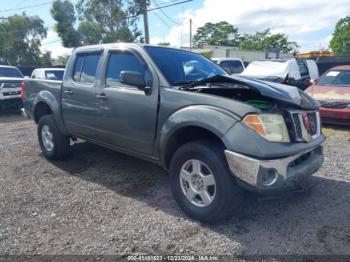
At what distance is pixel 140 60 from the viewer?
13.1 feet

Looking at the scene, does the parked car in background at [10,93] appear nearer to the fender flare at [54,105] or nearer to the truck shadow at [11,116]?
the truck shadow at [11,116]

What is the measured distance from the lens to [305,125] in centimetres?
331

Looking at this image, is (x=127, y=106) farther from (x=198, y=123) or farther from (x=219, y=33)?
(x=219, y=33)

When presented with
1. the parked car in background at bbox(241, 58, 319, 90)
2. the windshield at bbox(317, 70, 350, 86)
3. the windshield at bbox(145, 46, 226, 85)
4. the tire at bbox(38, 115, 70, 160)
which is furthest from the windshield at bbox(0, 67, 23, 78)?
the windshield at bbox(317, 70, 350, 86)

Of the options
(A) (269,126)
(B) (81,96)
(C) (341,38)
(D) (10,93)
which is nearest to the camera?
(A) (269,126)

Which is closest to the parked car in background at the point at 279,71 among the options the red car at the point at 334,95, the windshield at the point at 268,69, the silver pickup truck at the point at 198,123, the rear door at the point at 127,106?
the windshield at the point at 268,69

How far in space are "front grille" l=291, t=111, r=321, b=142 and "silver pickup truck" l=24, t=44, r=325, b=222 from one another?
0.01 metres

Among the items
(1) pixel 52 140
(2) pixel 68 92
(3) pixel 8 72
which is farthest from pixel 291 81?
(3) pixel 8 72

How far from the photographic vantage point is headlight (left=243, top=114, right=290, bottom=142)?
2.95 metres

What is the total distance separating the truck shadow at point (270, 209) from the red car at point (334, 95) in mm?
3353

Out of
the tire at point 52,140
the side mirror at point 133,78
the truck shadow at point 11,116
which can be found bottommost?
the truck shadow at point 11,116

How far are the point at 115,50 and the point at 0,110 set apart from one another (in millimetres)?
10315

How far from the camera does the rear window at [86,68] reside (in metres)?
4.64

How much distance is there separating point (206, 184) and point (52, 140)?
339cm
